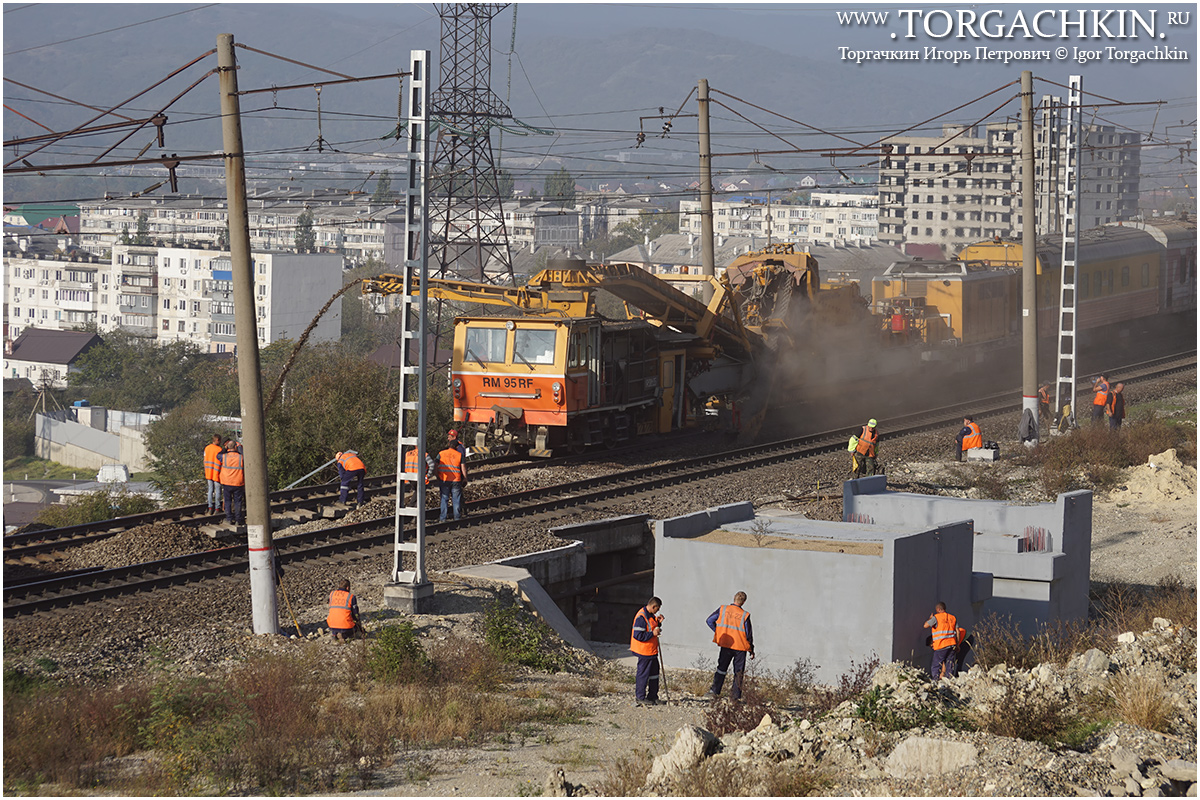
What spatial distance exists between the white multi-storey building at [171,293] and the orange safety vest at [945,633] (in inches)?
3536

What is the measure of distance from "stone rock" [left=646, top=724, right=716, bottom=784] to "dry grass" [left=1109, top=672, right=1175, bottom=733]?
3604 millimetres

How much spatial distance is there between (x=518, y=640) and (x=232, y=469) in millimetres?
6387

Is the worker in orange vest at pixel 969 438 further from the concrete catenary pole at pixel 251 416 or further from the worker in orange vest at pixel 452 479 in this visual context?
the concrete catenary pole at pixel 251 416

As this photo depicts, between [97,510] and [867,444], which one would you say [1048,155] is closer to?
[867,444]

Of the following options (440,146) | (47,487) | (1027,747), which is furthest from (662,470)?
(47,487)

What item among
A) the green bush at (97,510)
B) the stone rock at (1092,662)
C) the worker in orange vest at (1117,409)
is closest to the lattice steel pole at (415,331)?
the stone rock at (1092,662)

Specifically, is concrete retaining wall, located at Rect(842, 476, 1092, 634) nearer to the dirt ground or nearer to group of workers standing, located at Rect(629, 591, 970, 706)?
the dirt ground

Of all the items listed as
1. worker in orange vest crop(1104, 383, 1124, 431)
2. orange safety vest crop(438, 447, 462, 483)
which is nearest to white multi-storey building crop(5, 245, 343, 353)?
worker in orange vest crop(1104, 383, 1124, 431)

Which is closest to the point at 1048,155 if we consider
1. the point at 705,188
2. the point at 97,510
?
the point at 705,188

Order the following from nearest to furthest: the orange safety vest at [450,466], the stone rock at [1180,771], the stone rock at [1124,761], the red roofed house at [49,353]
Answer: the stone rock at [1180,771] → the stone rock at [1124,761] → the orange safety vest at [450,466] → the red roofed house at [49,353]

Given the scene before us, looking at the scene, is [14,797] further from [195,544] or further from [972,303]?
[972,303]

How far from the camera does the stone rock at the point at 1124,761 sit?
893cm

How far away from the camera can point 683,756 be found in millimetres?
9617

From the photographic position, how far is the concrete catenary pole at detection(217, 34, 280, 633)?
13.4 m
